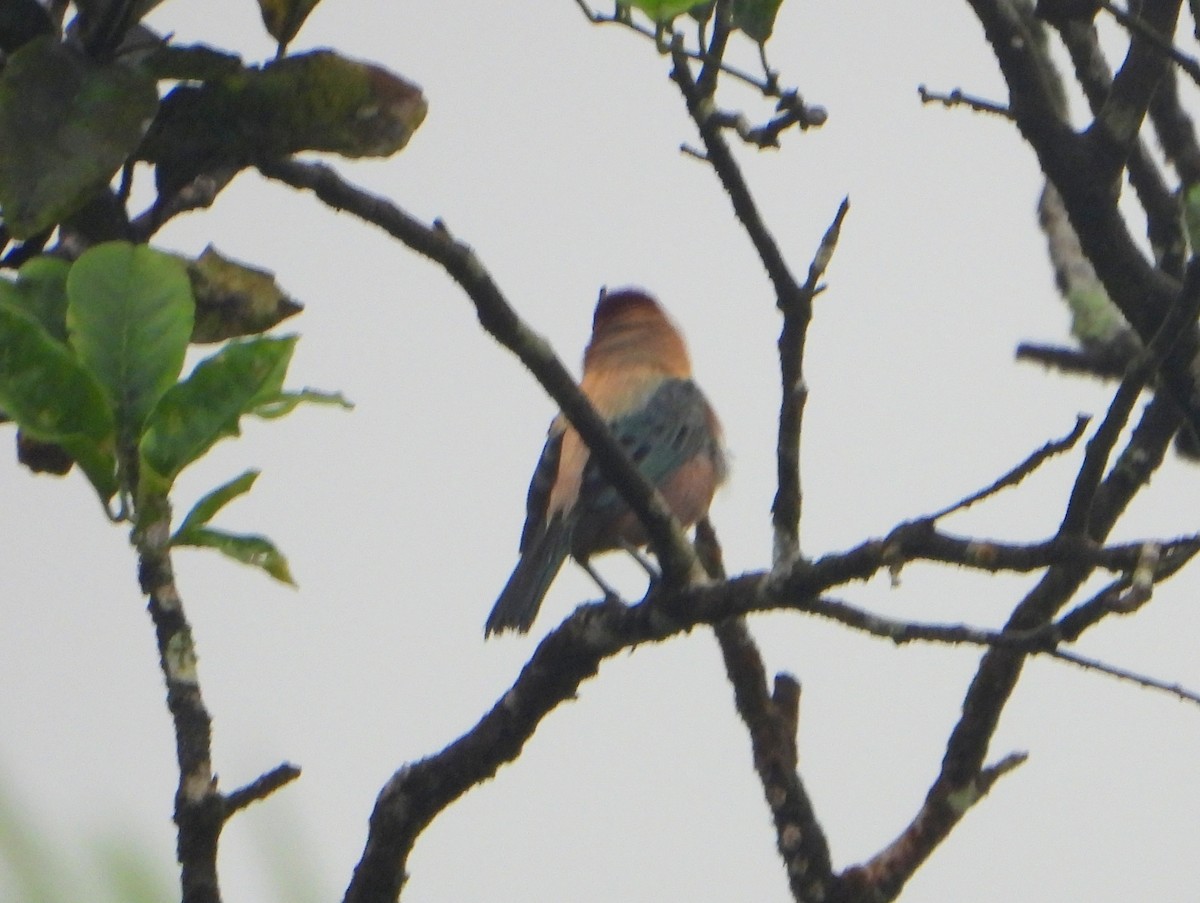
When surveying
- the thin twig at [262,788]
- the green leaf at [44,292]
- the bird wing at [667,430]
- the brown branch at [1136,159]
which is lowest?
the thin twig at [262,788]

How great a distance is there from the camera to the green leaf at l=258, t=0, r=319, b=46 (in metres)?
2.50

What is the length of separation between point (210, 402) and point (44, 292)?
30 cm

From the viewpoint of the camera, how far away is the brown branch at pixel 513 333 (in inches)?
101

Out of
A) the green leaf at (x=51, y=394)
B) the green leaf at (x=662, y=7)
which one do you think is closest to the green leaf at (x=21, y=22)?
the green leaf at (x=51, y=394)

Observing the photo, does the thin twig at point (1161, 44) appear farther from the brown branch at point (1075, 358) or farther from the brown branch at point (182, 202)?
the brown branch at point (182, 202)

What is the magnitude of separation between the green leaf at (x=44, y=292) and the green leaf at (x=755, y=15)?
3.81ft

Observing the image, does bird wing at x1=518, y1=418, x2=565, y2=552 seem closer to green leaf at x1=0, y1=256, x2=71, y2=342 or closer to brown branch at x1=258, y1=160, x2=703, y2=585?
brown branch at x1=258, y1=160, x2=703, y2=585

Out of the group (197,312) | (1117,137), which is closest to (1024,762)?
(1117,137)

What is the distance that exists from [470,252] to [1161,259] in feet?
7.72

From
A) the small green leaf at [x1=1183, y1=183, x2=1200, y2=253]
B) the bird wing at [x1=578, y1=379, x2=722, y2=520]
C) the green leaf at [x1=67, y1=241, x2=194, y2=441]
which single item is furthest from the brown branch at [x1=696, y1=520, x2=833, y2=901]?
the green leaf at [x1=67, y1=241, x2=194, y2=441]

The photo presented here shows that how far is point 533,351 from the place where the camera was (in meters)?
2.74

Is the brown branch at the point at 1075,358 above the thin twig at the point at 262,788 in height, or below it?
above

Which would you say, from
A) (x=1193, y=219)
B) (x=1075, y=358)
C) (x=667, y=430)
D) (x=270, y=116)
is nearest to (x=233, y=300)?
(x=270, y=116)

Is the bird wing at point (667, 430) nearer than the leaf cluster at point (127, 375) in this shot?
No
